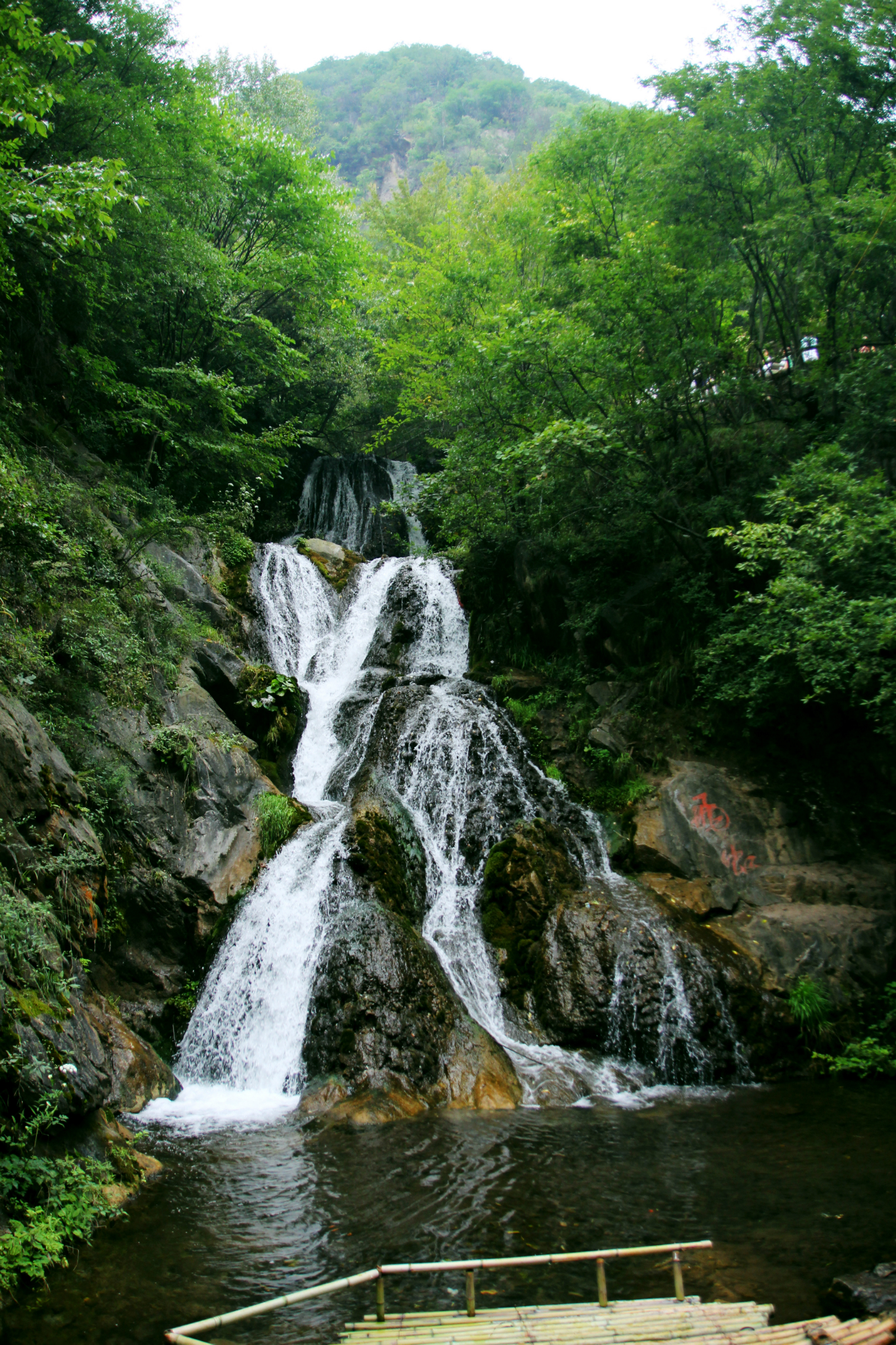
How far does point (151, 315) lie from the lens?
15406 millimetres

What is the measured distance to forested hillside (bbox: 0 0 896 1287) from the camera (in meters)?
8.16

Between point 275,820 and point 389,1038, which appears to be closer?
point 389,1038

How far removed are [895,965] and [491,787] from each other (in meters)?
5.89

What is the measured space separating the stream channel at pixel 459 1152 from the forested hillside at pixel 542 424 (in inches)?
58.4

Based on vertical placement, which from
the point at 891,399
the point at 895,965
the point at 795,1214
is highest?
the point at 891,399

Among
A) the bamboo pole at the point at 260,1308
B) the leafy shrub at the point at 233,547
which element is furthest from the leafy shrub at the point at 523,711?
the bamboo pole at the point at 260,1308

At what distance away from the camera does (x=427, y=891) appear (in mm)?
10117

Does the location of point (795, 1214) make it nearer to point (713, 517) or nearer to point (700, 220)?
point (713, 517)

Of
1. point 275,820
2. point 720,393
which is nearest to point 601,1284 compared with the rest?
point 275,820

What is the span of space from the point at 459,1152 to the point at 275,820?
5080mm

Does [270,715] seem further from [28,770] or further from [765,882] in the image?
[765,882]

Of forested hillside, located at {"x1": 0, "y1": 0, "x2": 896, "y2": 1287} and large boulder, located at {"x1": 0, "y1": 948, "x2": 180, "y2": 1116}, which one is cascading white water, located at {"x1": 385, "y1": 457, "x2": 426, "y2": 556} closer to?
forested hillside, located at {"x1": 0, "y1": 0, "x2": 896, "y2": 1287}

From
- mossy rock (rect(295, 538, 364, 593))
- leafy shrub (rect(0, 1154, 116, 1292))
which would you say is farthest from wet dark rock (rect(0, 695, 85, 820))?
mossy rock (rect(295, 538, 364, 593))

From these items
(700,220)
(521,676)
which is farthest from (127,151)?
(521,676)
